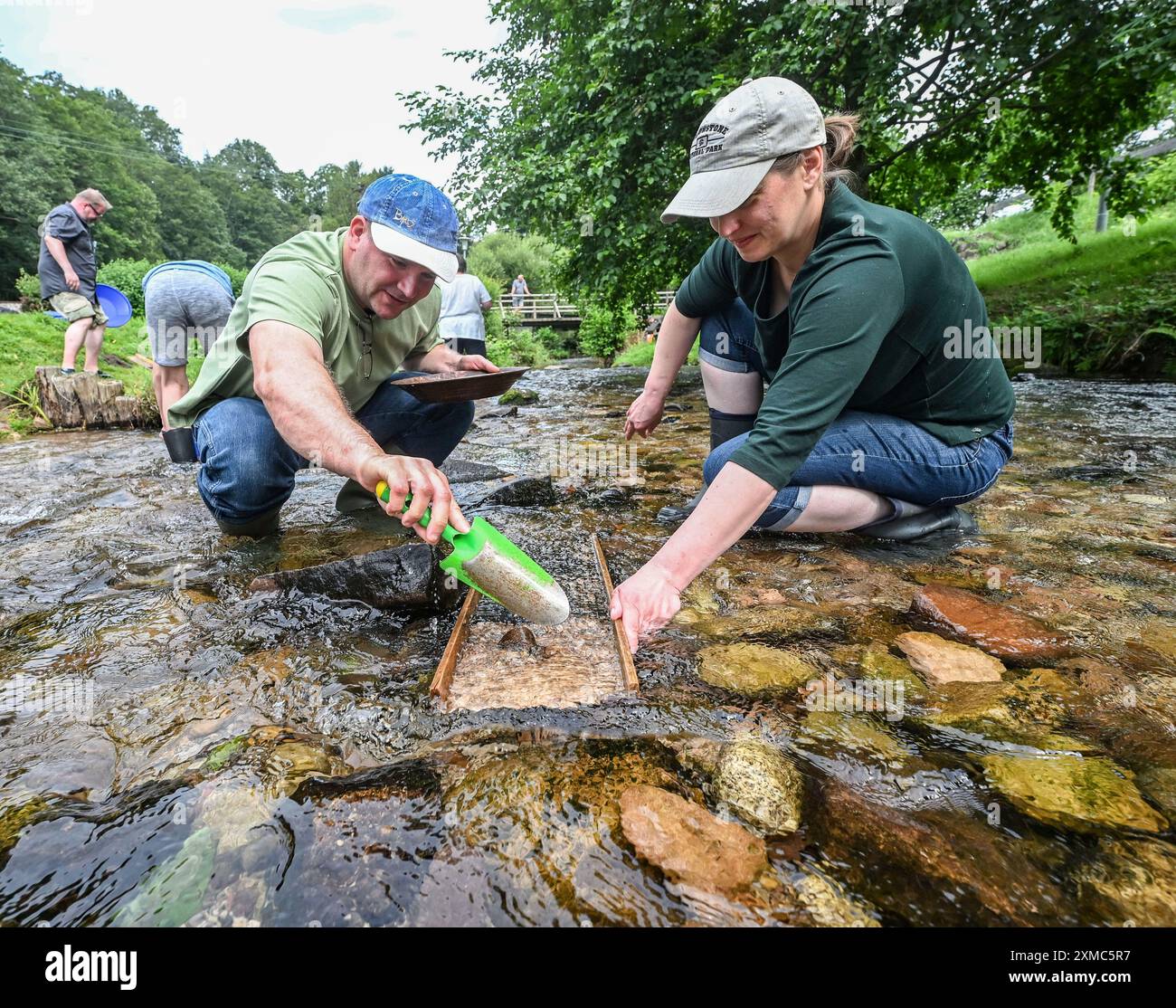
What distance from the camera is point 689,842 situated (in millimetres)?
1184

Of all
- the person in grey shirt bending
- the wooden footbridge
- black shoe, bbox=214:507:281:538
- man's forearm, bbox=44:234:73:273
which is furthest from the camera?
the wooden footbridge

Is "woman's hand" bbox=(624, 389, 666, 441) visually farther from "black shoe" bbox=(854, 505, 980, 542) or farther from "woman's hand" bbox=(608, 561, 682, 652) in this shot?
"woman's hand" bbox=(608, 561, 682, 652)

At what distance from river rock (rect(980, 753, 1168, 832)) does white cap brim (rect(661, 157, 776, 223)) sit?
155cm

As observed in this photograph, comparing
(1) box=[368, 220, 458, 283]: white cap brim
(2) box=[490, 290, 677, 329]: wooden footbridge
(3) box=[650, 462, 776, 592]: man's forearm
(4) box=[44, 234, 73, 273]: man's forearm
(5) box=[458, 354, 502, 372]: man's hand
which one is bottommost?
(3) box=[650, 462, 776, 592]: man's forearm

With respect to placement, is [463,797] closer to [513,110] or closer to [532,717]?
[532,717]

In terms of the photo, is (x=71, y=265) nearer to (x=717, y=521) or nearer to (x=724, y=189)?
(x=724, y=189)

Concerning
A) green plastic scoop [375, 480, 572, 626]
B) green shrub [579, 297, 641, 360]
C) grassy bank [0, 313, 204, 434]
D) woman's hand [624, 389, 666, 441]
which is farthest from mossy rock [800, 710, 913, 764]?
green shrub [579, 297, 641, 360]

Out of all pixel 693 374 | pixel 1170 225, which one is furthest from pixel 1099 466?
pixel 1170 225

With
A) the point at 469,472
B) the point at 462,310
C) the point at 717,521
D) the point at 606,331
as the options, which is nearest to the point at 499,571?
the point at 717,521

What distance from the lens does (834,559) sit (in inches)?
102

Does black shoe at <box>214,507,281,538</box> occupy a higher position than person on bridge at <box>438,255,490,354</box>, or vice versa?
person on bridge at <box>438,255,490,354</box>

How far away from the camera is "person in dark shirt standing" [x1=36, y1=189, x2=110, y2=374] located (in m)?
6.91
